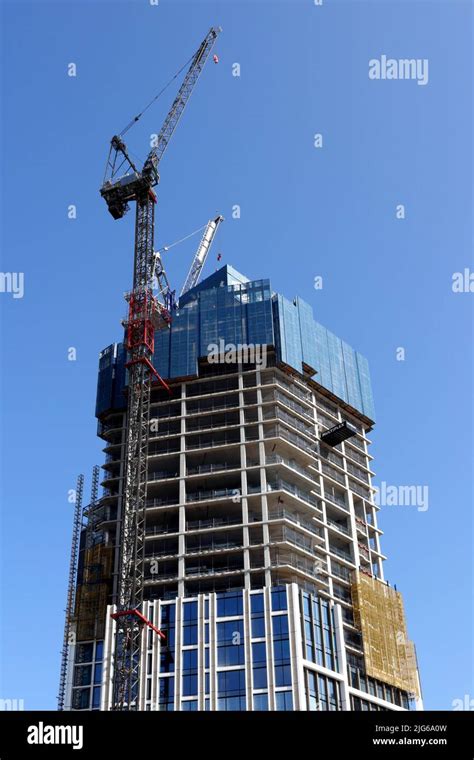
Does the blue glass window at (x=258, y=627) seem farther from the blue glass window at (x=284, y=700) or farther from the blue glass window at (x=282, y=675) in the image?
the blue glass window at (x=284, y=700)

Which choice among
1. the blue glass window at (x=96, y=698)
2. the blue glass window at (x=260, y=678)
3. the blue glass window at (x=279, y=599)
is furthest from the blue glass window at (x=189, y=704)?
the blue glass window at (x=279, y=599)

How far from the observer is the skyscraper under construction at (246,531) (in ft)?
326

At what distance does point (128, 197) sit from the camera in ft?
413

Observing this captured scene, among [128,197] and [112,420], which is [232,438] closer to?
[112,420]

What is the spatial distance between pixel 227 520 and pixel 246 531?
5197mm

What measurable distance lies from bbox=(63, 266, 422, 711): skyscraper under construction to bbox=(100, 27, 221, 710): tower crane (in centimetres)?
150

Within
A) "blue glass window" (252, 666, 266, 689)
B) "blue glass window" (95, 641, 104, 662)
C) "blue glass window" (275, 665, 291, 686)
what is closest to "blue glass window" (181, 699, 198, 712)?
"blue glass window" (252, 666, 266, 689)

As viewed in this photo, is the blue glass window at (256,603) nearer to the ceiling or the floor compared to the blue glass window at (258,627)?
nearer to the ceiling

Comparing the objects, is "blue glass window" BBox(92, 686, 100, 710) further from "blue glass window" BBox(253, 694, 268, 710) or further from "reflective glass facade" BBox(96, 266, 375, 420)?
"reflective glass facade" BBox(96, 266, 375, 420)

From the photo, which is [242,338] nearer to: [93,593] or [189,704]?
[93,593]

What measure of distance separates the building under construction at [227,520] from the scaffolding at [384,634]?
0.84ft

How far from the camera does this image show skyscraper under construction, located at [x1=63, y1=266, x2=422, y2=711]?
326 ft
